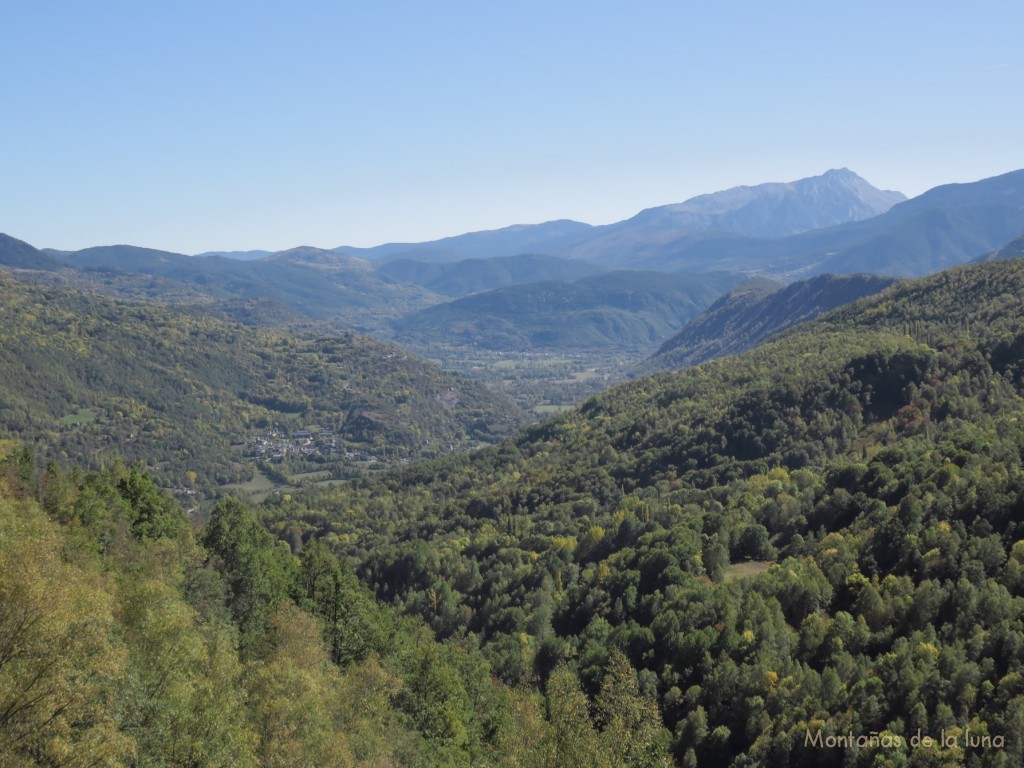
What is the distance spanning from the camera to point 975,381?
454 ft

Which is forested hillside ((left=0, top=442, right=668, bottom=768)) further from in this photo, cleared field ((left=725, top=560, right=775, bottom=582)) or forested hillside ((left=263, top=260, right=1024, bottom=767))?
cleared field ((left=725, top=560, right=775, bottom=582))

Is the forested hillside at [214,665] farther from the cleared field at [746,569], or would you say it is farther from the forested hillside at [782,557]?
the cleared field at [746,569]

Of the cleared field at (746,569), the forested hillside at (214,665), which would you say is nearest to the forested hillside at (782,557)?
the cleared field at (746,569)

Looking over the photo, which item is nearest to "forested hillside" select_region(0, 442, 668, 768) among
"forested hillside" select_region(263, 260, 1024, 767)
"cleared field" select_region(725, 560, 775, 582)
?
"forested hillside" select_region(263, 260, 1024, 767)

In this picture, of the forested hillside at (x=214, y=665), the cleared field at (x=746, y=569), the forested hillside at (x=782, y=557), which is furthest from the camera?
the cleared field at (x=746, y=569)

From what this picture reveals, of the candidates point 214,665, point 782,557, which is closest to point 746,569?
point 782,557

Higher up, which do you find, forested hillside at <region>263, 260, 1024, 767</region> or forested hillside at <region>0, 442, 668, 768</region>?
forested hillside at <region>0, 442, 668, 768</region>

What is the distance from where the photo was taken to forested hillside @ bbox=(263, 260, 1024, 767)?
180ft

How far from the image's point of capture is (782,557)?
9362 centimetres

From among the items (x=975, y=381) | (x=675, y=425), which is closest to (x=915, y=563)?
(x=975, y=381)

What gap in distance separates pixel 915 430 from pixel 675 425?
59.2 m

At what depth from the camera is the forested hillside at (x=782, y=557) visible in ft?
180

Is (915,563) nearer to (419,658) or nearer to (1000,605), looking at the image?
(1000,605)

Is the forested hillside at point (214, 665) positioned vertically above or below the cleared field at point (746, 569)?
above
